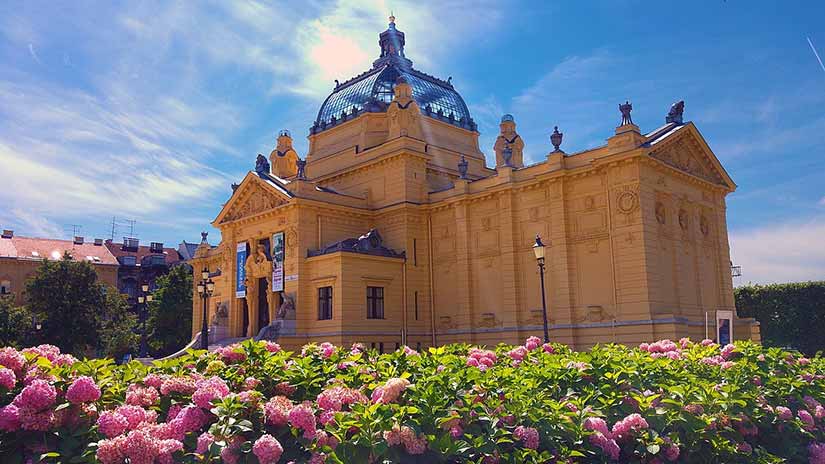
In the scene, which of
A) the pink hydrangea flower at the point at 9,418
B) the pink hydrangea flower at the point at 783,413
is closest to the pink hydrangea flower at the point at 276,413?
the pink hydrangea flower at the point at 9,418

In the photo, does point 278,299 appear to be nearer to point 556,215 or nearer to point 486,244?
point 486,244

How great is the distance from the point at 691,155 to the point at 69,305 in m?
44.7

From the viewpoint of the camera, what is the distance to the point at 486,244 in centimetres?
3709

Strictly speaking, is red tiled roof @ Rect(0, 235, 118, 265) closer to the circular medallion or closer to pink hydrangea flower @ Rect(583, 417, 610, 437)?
the circular medallion

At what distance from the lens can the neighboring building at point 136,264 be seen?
80625 millimetres

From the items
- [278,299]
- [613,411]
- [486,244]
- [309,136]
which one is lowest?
[613,411]

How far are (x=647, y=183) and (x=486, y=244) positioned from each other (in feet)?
31.7

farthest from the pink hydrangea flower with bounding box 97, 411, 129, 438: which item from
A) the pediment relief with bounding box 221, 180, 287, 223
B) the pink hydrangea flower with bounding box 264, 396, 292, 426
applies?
the pediment relief with bounding box 221, 180, 287, 223

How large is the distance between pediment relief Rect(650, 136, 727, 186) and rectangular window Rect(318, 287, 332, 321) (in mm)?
18498

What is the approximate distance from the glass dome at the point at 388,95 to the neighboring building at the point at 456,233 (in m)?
0.15

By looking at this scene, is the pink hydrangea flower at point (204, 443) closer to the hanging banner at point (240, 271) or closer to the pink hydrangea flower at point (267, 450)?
the pink hydrangea flower at point (267, 450)

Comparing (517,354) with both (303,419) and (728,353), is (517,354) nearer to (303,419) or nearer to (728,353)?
(728,353)

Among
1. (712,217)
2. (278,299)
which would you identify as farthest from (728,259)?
(278,299)

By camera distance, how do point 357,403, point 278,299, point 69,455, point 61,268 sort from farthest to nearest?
point 61,268 < point 278,299 < point 357,403 < point 69,455
